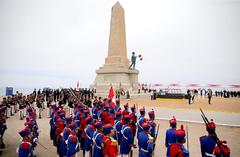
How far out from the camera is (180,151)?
3.84 m

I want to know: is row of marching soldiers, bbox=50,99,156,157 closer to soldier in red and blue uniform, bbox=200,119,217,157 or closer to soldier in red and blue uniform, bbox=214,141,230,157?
soldier in red and blue uniform, bbox=200,119,217,157

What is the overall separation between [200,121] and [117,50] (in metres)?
18.1

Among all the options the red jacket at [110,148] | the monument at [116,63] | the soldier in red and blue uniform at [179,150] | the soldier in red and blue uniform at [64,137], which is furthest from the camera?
the monument at [116,63]

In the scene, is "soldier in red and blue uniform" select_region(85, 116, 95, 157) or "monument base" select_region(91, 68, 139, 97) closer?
"soldier in red and blue uniform" select_region(85, 116, 95, 157)

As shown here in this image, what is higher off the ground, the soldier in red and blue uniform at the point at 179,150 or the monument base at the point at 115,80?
the monument base at the point at 115,80

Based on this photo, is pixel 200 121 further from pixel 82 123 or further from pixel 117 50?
pixel 117 50

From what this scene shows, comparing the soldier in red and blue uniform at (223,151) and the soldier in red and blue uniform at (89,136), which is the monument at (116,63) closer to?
the soldier in red and blue uniform at (89,136)

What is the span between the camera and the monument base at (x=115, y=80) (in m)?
27.4

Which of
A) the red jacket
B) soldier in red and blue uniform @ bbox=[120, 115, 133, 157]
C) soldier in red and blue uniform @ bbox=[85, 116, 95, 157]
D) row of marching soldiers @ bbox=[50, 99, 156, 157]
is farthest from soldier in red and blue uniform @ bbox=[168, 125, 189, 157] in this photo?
soldier in red and blue uniform @ bbox=[85, 116, 95, 157]

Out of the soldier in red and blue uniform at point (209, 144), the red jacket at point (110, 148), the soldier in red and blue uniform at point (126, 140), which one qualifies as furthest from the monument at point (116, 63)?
the red jacket at point (110, 148)

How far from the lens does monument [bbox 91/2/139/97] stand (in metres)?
28.2

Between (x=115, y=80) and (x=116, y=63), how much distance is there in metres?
2.72

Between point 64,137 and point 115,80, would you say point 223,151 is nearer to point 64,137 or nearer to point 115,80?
point 64,137

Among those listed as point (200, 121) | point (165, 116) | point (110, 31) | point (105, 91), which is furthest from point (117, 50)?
point (200, 121)
